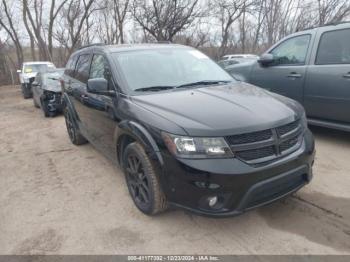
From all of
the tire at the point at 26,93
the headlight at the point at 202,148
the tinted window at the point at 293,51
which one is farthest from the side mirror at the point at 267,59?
Result: the tire at the point at 26,93

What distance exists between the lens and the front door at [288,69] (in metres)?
5.16

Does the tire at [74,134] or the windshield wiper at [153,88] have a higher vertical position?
the windshield wiper at [153,88]

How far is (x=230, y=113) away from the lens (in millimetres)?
2850

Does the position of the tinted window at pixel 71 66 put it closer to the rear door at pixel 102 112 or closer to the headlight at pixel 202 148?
the rear door at pixel 102 112

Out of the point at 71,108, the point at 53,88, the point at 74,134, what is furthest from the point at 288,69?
the point at 53,88

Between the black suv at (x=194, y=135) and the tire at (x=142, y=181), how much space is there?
1 cm

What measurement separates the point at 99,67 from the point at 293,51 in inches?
128

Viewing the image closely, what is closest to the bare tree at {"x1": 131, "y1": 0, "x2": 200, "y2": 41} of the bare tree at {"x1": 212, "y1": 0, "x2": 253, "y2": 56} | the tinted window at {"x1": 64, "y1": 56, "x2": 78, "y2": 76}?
Answer: the bare tree at {"x1": 212, "y1": 0, "x2": 253, "y2": 56}

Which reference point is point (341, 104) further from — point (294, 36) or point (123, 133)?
point (123, 133)

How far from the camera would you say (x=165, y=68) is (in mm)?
3861

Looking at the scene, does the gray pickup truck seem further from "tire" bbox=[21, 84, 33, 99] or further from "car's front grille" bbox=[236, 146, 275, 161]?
"tire" bbox=[21, 84, 33, 99]

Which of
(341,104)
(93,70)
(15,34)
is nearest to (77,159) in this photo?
(93,70)

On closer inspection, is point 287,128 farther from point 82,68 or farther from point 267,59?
point 82,68

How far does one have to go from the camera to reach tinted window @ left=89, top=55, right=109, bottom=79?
3.94 meters
